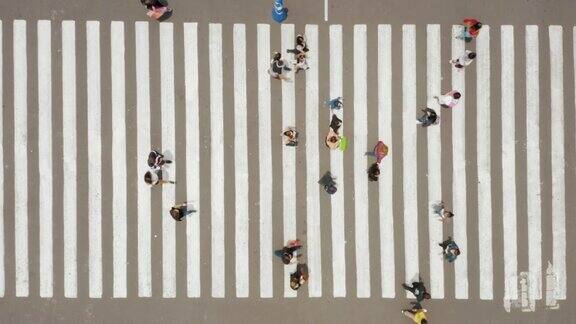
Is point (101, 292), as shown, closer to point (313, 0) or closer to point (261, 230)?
point (261, 230)

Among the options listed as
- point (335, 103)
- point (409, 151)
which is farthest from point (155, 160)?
point (409, 151)

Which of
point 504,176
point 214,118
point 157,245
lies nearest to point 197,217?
point 157,245

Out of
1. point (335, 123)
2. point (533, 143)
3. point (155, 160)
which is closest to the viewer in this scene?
point (155, 160)

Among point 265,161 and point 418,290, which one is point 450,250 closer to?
point 418,290

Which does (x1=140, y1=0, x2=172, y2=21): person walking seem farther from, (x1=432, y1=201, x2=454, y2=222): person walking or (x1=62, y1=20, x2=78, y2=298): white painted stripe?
(x1=432, y1=201, x2=454, y2=222): person walking

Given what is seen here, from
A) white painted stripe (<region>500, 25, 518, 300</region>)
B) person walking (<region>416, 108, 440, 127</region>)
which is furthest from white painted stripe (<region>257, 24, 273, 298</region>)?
white painted stripe (<region>500, 25, 518, 300</region>)

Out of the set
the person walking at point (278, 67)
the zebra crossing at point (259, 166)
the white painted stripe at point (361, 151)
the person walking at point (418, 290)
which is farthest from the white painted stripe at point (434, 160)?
the person walking at point (278, 67)

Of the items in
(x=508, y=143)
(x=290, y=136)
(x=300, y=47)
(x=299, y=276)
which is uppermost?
(x=300, y=47)

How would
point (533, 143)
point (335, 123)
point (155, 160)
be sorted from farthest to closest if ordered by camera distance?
point (533, 143), point (335, 123), point (155, 160)
